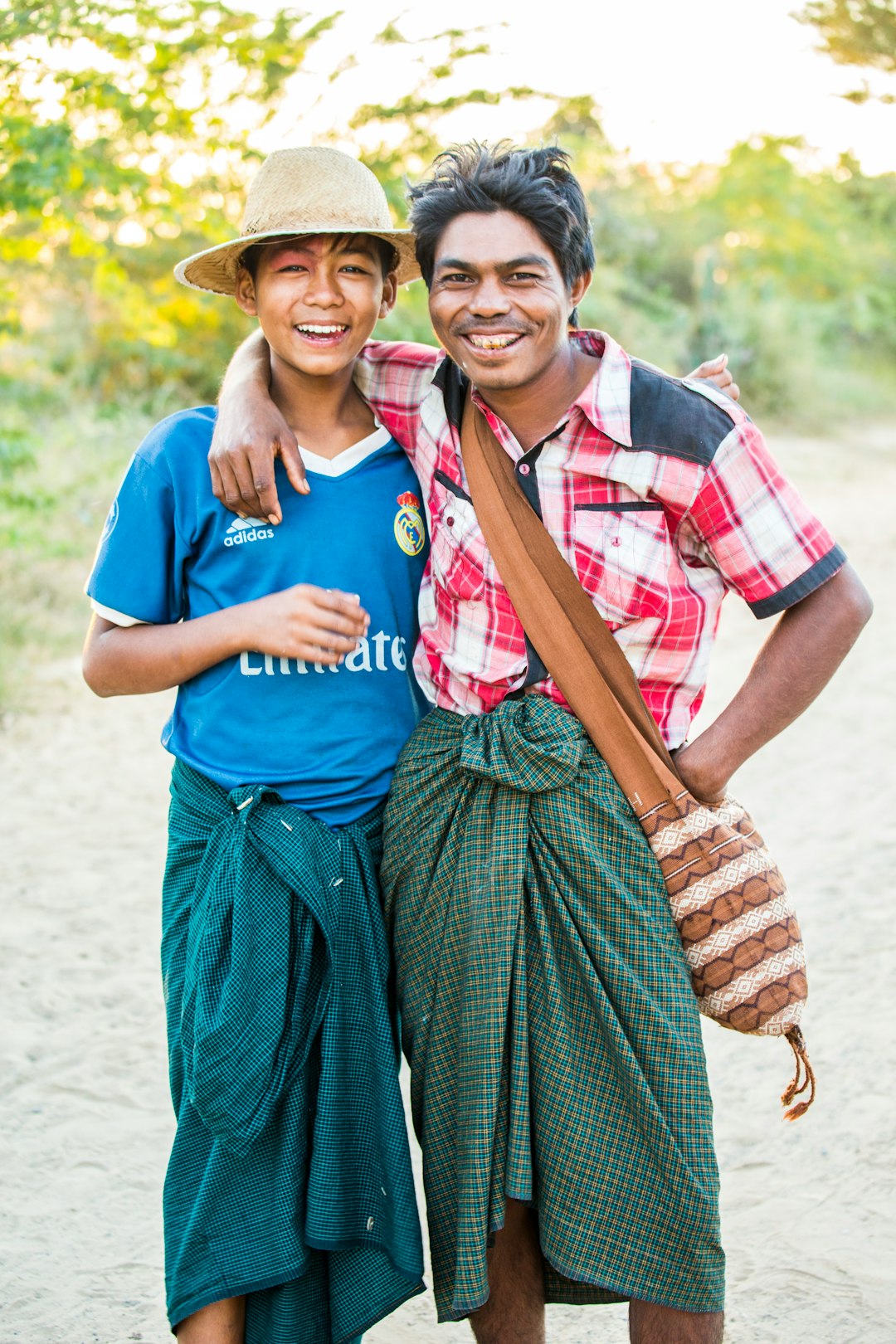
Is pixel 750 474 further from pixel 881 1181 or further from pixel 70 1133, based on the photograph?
pixel 70 1133

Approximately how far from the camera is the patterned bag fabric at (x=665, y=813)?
81.0 inches

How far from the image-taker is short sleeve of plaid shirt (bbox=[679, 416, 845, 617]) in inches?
79.0

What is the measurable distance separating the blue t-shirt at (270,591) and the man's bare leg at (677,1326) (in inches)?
35.3

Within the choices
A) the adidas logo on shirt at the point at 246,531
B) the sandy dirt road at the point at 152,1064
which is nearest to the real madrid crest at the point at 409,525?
the adidas logo on shirt at the point at 246,531

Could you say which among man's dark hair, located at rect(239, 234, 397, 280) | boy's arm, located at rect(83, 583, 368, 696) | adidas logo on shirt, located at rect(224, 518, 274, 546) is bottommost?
boy's arm, located at rect(83, 583, 368, 696)

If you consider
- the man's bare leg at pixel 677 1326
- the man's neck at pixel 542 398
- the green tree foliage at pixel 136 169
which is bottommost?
the man's bare leg at pixel 677 1326

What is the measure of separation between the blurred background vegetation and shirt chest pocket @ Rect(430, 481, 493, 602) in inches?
136

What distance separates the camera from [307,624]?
6.66 ft

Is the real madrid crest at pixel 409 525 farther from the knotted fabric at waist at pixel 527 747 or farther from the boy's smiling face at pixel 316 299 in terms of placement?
the knotted fabric at waist at pixel 527 747

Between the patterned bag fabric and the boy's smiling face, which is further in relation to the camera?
the boy's smiling face

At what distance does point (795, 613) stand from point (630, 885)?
49 centimetres

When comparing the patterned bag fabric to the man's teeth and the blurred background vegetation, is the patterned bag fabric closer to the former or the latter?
the man's teeth

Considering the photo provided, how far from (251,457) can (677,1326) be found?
4.83 ft

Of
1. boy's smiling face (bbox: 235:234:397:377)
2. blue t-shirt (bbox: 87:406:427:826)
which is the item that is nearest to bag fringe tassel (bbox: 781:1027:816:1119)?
blue t-shirt (bbox: 87:406:427:826)
